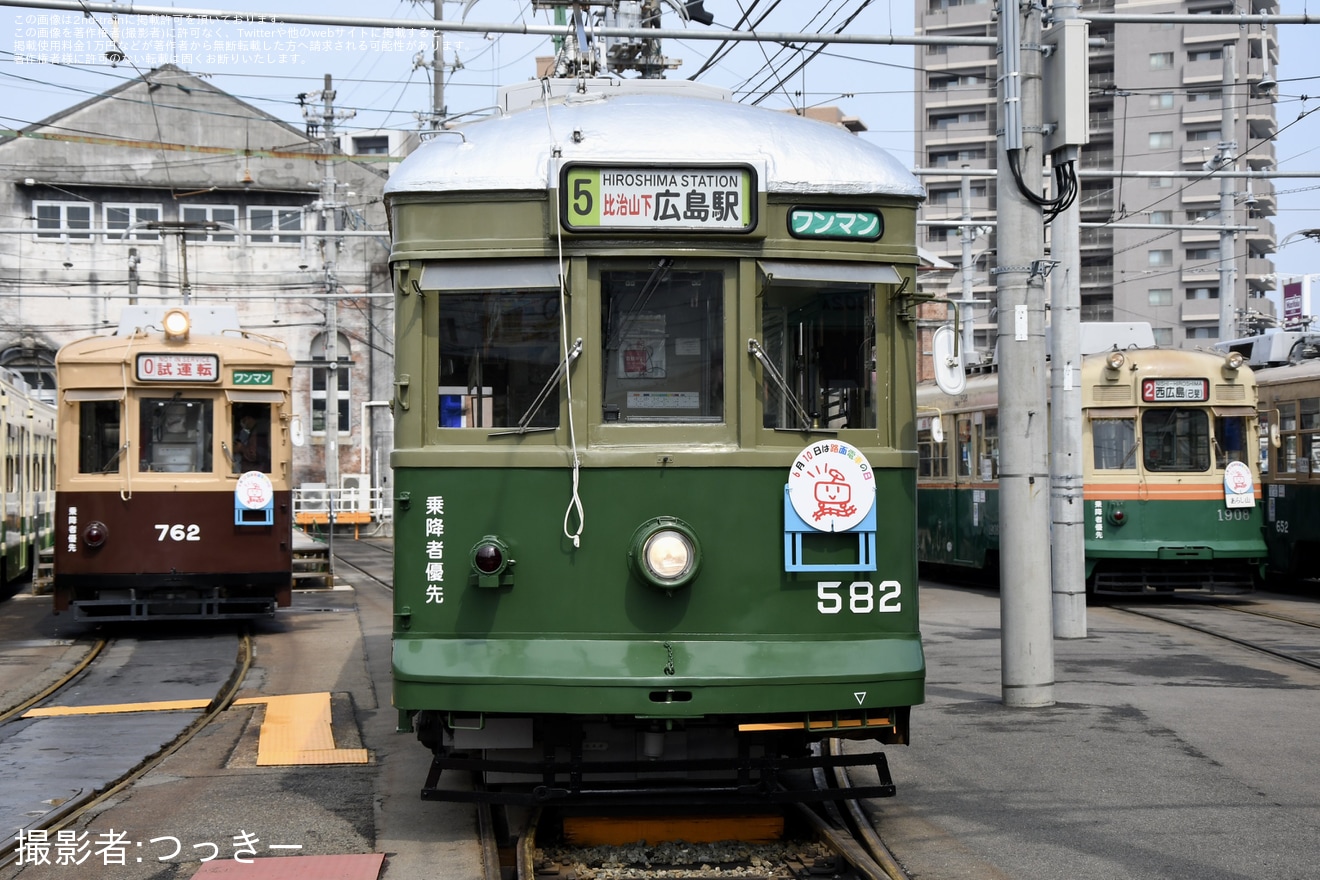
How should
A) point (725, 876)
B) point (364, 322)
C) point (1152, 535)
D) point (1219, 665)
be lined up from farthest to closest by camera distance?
1. point (364, 322)
2. point (1152, 535)
3. point (1219, 665)
4. point (725, 876)

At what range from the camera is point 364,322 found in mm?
44812

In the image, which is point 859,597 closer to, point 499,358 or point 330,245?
point 499,358

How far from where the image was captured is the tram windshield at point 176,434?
49.0ft

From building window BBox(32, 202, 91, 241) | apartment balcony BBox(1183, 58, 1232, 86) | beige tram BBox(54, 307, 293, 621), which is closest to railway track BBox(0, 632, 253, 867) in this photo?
beige tram BBox(54, 307, 293, 621)

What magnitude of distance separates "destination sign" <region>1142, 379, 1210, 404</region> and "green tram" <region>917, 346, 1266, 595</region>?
0.01 m

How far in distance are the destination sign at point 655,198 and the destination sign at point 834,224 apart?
0.75 ft

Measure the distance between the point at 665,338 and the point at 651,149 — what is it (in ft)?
2.58

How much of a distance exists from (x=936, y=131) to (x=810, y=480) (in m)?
63.9

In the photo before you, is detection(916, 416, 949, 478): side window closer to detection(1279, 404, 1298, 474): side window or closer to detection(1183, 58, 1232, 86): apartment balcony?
detection(1279, 404, 1298, 474): side window

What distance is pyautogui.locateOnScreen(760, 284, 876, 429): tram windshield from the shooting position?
6.67 m

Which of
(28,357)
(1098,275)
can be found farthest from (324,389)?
(1098,275)

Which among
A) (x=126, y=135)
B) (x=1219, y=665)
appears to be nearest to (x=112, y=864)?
(x=1219, y=665)

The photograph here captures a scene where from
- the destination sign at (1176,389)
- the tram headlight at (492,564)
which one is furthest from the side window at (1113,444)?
the tram headlight at (492,564)

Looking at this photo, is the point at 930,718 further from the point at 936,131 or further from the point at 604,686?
the point at 936,131
